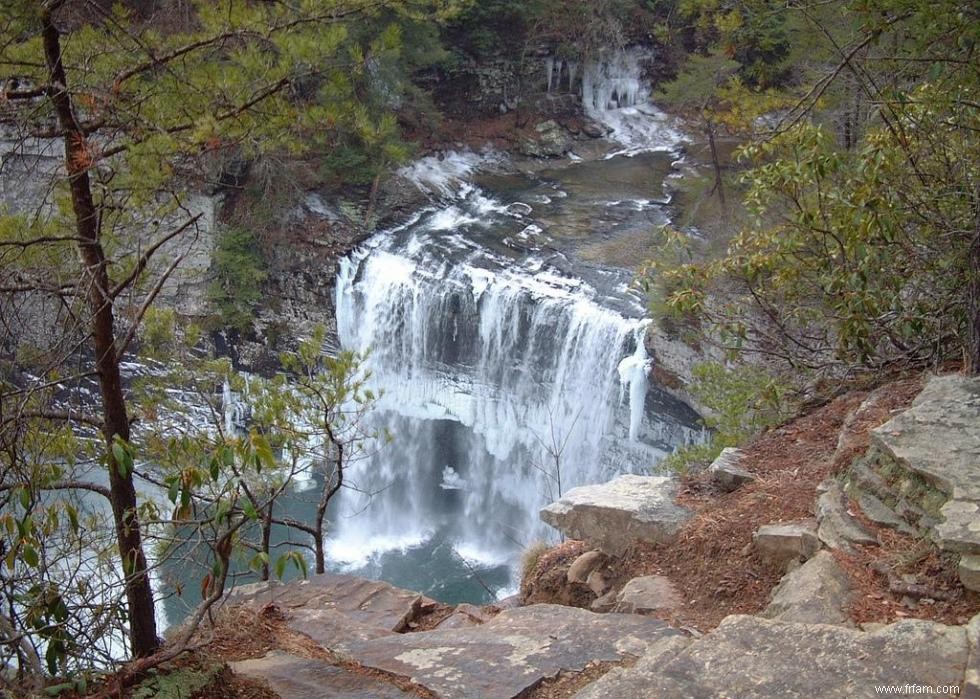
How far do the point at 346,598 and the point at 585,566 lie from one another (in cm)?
170

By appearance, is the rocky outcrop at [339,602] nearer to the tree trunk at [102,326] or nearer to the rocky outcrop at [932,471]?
the tree trunk at [102,326]

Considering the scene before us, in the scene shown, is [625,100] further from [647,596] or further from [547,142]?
[647,596]

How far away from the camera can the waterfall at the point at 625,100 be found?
2638cm

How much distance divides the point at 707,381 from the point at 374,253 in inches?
400

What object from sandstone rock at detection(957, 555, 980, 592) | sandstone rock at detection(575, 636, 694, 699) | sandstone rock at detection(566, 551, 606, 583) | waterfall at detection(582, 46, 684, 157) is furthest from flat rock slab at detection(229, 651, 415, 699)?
waterfall at detection(582, 46, 684, 157)

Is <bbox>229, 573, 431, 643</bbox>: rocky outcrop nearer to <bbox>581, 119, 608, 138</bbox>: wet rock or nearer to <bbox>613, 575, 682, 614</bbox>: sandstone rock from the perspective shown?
<bbox>613, 575, 682, 614</bbox>: sandstone rock

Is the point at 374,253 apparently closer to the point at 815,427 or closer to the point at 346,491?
the point at 346,491

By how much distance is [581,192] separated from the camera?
862 inches

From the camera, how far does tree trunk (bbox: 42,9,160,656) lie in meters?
4.13

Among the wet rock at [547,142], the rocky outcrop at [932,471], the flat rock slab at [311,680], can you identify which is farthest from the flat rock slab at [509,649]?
the wet rock at [547,142]

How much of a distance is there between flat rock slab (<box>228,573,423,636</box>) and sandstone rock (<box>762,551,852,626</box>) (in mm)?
2652

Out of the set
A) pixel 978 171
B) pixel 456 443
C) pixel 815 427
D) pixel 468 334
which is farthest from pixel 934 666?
pixel 456 443

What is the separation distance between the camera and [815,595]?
3982 mm

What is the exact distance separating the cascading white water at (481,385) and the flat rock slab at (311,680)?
35.7ft
